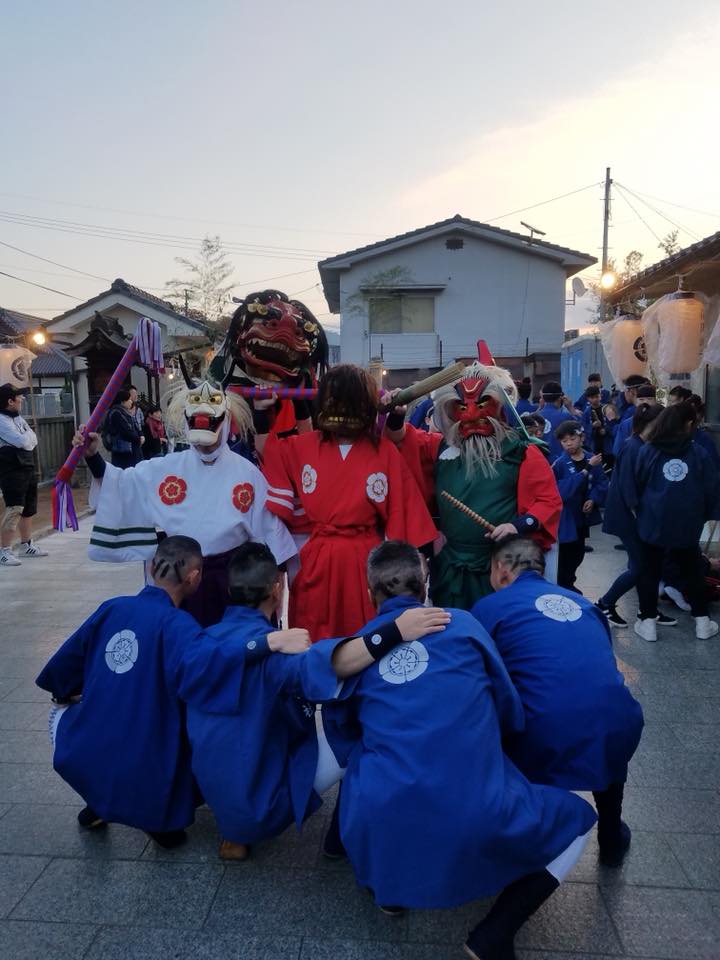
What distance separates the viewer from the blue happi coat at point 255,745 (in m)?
2.35

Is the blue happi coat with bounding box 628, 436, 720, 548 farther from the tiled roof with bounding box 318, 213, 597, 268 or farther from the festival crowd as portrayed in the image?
the tiled roof with bounding box 318, 213, 597, 268

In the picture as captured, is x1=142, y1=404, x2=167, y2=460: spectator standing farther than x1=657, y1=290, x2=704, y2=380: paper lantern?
Yes

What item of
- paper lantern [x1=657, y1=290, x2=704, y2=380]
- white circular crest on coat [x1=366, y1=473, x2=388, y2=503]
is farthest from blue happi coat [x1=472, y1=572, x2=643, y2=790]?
paper lantern [x1=657, y1=290, x2=704, y2=380]

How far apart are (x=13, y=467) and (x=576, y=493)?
Result: 18.3 feet

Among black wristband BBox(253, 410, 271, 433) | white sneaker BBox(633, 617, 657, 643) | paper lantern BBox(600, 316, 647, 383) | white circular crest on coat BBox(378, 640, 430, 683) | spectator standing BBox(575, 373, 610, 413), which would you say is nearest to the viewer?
white circular crest on coat BBox(378, 640, 430, 683)

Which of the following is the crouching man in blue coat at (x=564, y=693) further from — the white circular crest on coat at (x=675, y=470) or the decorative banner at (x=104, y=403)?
the white circular crest on coat at (x=675, y=470)

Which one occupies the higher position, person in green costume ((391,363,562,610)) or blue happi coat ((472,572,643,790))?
person in green costume ((391,363,562,610))

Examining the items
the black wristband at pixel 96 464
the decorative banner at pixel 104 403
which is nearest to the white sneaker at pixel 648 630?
the decorative banner at pixel 104 403

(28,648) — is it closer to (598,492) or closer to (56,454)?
(598,492)

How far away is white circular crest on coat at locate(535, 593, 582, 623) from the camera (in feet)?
7.86

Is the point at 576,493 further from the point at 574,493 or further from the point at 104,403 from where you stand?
the point at 104,403

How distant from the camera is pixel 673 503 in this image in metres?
4.68

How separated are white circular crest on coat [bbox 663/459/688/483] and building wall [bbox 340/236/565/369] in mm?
17230

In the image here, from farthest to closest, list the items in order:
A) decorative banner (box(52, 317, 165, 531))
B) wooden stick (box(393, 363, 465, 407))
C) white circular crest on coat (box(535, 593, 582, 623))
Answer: decorative banner (box(52, 317, 165, 531)), wooden stick (box(393, 363, 465, 407)), white circular crest on coat (box(535, 593, 582, 623))
